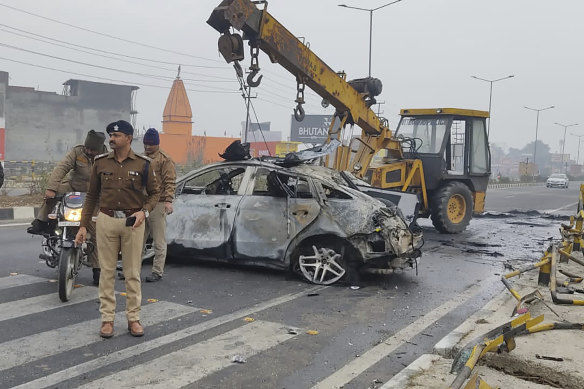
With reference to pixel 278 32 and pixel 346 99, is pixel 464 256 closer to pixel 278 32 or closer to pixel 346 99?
pixel 346 99

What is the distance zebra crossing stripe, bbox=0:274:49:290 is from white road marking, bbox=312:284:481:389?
4.05m

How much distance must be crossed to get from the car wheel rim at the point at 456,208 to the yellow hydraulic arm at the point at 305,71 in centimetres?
167

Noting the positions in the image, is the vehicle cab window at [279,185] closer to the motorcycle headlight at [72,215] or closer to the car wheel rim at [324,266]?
the car wheel rim at [324,266]

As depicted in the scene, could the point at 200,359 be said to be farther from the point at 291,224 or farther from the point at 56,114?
the point at 56,114

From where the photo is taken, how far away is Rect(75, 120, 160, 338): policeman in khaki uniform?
14.9ft

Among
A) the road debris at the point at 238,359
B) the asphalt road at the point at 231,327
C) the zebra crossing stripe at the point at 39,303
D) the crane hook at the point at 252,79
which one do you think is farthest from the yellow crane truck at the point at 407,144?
the road debris at the point at 238,359

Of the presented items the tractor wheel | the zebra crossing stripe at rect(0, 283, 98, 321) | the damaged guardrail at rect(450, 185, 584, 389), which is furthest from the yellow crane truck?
the zebra crossing stripe at rect(0, 283, 98, 321)

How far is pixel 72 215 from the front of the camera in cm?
584

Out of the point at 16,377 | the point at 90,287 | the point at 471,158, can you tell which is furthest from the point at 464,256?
the point at 16,377

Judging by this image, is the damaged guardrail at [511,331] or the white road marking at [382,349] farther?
the white road marking at [382,349]

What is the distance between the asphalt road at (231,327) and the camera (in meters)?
3.88

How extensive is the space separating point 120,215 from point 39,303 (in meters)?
1.69

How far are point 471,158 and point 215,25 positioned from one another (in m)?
7.96

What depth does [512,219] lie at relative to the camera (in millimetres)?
16594
